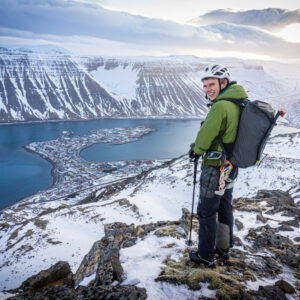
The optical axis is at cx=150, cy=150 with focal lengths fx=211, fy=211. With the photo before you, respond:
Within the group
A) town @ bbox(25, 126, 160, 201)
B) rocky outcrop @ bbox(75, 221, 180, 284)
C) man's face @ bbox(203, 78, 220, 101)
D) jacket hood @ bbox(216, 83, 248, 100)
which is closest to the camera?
jacket hood @ bbox(216, 83, 248, 100)

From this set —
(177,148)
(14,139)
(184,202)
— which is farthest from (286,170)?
(14,139)

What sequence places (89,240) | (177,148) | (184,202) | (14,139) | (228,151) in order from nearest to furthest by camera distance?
(228,151), (89,240), (184,202), (177,148), (14,139)

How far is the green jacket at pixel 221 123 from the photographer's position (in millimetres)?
3340

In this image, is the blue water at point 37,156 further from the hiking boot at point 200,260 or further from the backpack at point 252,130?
the backpack at point 252,130

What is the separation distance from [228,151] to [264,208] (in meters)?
8.16

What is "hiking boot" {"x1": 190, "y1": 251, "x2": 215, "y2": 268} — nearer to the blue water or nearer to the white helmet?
the white helmet

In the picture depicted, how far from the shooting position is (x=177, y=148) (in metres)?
93.5

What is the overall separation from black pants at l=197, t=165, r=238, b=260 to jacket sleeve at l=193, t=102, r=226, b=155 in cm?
56

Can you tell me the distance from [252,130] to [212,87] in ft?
3.57

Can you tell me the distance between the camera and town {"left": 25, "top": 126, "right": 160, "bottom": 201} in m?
58.1

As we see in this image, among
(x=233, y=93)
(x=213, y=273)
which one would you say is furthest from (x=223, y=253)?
(x=233, y=93)

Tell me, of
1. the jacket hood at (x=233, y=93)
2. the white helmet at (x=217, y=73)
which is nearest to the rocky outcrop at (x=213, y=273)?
the jacket hood at (x=233, y=93)

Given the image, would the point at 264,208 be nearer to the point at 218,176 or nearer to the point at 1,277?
the point at 218,176

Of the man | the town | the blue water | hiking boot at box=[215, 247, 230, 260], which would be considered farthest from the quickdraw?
the blue water
